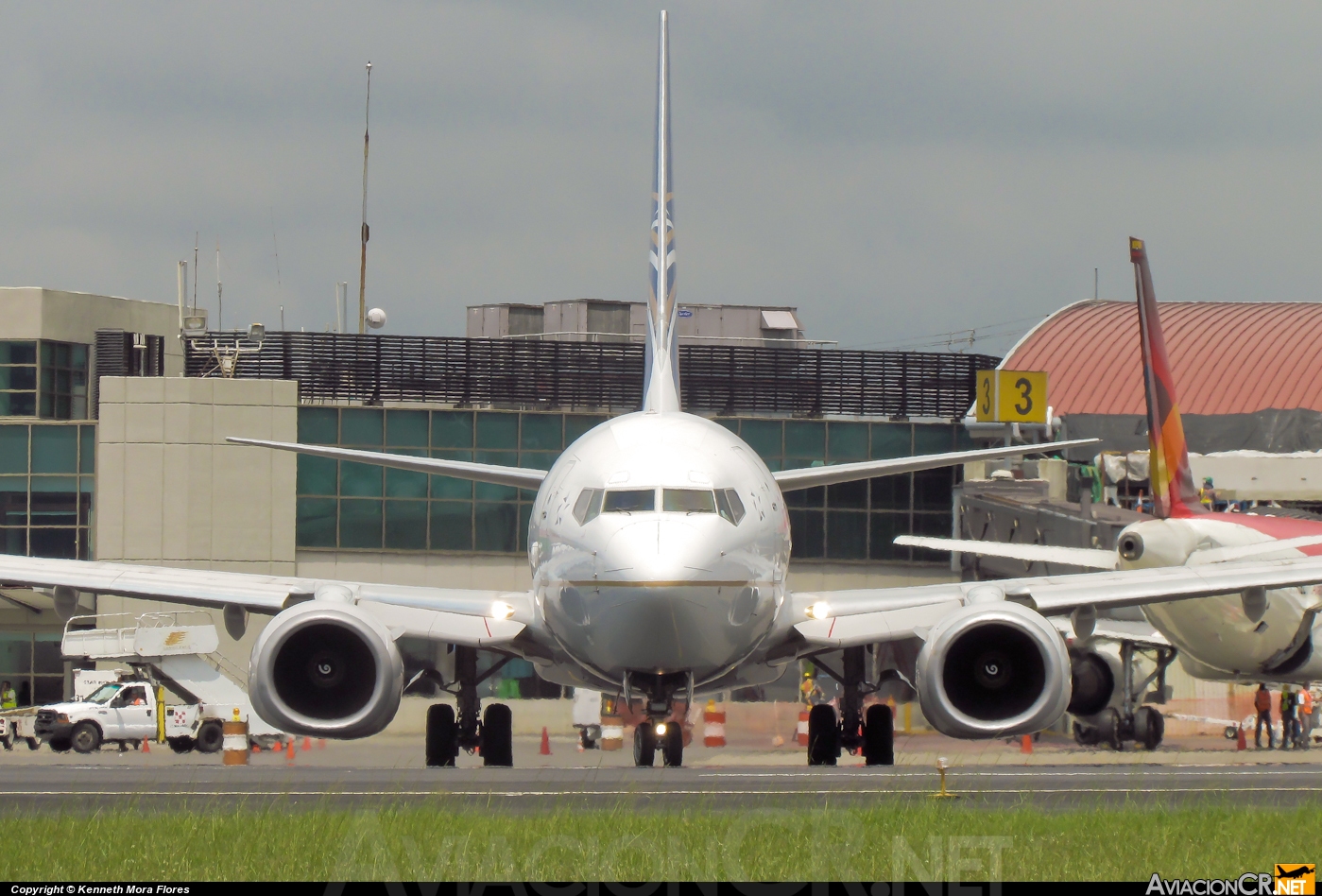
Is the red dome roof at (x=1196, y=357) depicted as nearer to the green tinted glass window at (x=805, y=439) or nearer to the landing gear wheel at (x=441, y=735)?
the green tinted glass window at (x=805, y=439)

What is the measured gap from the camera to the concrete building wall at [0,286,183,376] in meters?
60.8

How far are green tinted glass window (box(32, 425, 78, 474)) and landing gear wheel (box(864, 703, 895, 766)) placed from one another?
37.2 m

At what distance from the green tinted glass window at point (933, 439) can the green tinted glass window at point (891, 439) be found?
228 mm

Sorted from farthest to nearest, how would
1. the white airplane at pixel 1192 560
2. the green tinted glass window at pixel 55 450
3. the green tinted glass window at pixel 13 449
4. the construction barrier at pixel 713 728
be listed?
the green tinted glass window at pixel 13 449 → the green tinted glass window at pixel 55 450 → the white airplane at pixel 1192 560 → the construction barrier at pixel 713 728

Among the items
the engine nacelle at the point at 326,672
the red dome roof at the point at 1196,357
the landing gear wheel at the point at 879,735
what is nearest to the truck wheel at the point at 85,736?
the engine nacelle at the point at 326,672

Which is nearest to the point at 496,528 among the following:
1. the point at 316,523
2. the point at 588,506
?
the point at 316,523

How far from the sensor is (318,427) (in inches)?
2190

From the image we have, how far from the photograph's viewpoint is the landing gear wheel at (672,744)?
22.3m

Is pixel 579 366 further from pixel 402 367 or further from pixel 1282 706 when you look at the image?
pixel 1282 706

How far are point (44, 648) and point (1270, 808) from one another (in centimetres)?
4797

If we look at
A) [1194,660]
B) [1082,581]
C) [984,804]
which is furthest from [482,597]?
[1194,660]

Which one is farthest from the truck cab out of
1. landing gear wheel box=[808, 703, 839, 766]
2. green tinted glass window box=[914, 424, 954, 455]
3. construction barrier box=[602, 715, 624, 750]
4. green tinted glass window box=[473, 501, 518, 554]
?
green tinted glass window box=[914, 424, 954, 455]

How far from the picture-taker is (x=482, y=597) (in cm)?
2303

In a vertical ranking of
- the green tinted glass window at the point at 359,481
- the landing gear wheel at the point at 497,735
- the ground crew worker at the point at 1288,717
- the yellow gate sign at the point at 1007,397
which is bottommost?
the ground crew worker at the point at 1288,717
